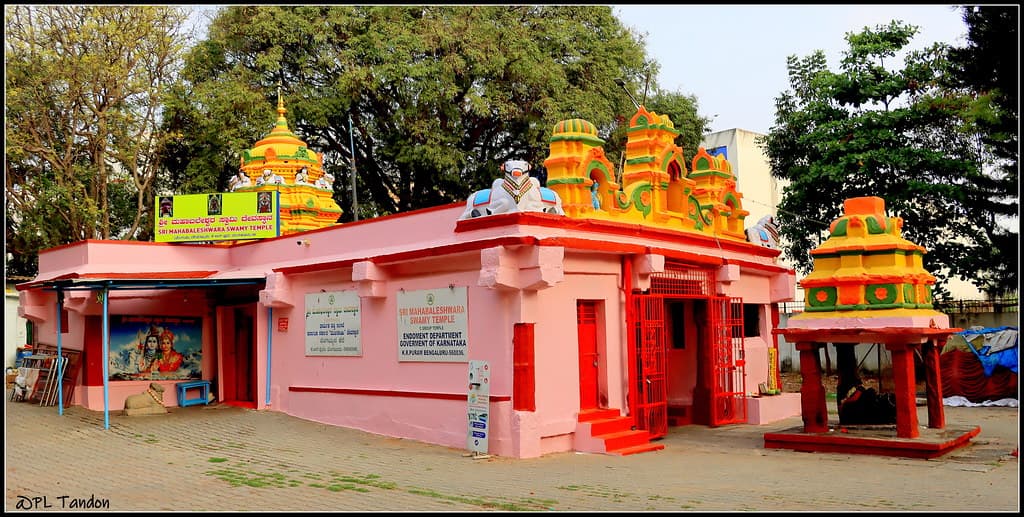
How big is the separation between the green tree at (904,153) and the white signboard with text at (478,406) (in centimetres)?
1166

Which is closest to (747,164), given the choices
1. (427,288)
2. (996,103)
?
(996,103)

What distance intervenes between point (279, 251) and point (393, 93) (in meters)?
11.2

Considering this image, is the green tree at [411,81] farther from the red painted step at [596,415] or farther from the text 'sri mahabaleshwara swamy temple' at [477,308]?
the red painted step at [596,415]

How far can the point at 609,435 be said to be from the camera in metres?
12.2

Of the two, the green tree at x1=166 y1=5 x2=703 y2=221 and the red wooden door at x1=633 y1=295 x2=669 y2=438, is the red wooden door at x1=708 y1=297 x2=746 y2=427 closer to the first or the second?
the red wooden door at x1=633 y1=295 x2=669 y2=438

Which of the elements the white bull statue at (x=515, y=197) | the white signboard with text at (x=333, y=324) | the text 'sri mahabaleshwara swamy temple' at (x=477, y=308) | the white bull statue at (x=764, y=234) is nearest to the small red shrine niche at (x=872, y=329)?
the text 'sri mahabaleshwara swamy temple' at (x=477, y=308)

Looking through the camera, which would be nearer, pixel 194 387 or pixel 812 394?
pixel 812 394

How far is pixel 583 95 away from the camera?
85.8ft

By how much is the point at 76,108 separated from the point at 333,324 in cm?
1461

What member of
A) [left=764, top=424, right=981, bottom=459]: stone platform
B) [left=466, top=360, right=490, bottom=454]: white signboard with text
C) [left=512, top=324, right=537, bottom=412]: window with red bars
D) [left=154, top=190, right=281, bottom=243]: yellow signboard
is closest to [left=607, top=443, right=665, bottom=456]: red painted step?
[left=512, top=324, right=537, bottom=412]: window with red bars

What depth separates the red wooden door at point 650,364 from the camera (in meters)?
13.0

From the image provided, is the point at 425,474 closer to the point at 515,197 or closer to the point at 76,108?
the point at 515,197

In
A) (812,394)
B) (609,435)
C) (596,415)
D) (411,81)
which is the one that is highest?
(411,81)

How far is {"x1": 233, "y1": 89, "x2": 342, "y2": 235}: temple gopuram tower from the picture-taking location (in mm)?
19156
